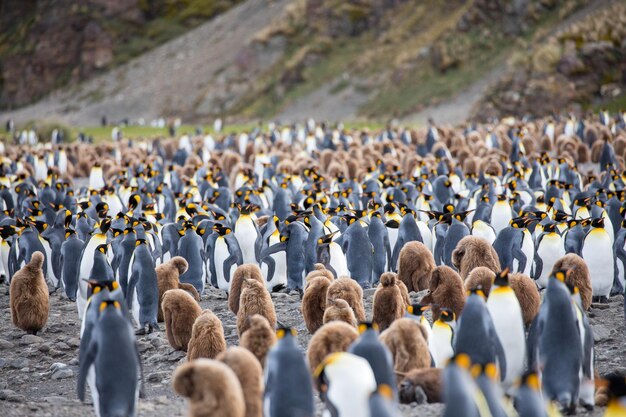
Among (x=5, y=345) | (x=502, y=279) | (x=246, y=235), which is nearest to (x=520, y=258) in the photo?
(x=502, y=279)

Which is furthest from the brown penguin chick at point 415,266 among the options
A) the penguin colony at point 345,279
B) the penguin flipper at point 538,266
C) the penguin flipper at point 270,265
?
the penguin flipper at point 270,265

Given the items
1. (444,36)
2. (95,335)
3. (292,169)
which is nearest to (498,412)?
(95,335)

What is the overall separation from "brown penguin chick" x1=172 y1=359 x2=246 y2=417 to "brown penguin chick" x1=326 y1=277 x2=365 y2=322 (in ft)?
8.16

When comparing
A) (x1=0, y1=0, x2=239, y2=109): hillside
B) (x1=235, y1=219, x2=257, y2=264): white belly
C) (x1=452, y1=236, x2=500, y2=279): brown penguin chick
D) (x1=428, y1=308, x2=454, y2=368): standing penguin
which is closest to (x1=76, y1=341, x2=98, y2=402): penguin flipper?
(x1=428, y1=308, x2=454, y2=368): standing penguin

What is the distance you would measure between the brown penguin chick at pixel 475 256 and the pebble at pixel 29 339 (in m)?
4.24

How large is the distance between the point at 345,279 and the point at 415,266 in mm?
1857

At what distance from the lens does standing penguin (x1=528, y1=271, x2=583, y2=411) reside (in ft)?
17.1

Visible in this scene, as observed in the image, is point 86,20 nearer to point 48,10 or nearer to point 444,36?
point 48,10

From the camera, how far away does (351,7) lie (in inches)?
1891

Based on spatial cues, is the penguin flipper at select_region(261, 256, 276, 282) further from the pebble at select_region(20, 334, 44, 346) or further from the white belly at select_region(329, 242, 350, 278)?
the pebble at select_region(20, 334, 44, 346)

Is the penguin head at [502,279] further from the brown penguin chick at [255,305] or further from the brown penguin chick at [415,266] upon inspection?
the brown penguin chick at [415,266]

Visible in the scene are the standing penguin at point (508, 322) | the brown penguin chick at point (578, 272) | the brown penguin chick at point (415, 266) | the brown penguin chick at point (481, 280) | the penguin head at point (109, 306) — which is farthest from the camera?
the brown penguin chick at point (415, 266)

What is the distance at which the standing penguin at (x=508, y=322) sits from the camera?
5.71 m

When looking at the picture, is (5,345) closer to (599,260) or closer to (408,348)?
(408,348)
